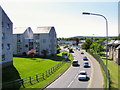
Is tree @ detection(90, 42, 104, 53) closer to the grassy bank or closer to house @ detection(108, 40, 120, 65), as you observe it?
house @ detection(108, 40, 120, 65)

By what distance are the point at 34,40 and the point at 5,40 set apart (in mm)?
32562

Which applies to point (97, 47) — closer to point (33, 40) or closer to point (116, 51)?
point (116, 51)

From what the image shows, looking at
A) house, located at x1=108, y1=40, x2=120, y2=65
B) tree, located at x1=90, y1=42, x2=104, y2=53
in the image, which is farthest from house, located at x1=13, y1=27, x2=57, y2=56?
house, located at x1=108, y1=40, x2=120, y2=65

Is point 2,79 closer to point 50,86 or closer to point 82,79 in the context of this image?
point 50,86

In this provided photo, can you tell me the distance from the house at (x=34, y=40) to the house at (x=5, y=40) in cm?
2730

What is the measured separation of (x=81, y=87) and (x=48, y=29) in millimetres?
46089

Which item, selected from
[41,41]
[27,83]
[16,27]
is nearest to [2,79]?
[27,83]

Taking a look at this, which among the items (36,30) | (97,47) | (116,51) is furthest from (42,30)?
(116,51)

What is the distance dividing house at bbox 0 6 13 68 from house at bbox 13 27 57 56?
27.3m

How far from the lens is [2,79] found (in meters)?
23.9

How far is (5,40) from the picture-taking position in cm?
3434

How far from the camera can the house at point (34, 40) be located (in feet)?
212

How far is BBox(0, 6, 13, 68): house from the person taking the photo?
107ft

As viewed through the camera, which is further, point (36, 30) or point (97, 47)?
point (97, 47)
